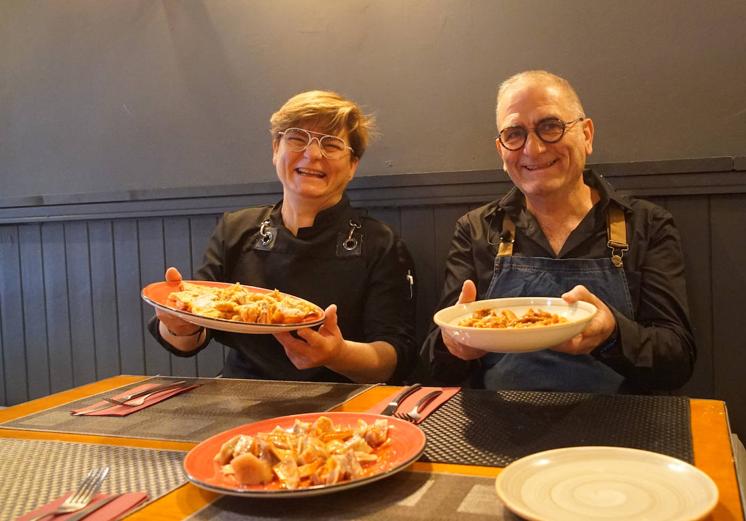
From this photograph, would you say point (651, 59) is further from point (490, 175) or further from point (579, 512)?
point (579, 512)

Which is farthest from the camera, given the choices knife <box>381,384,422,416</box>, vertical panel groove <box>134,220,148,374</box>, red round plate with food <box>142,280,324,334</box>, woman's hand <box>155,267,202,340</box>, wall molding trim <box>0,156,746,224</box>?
vertical panel groove <box>134,220,148,374</box>

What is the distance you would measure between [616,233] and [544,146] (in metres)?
0.30

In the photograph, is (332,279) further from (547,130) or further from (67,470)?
(67,470)

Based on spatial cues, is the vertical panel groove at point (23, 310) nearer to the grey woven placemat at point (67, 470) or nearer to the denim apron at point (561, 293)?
the grey woven placemat at point (67, 470)

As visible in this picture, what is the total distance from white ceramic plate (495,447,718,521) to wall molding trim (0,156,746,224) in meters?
1.31

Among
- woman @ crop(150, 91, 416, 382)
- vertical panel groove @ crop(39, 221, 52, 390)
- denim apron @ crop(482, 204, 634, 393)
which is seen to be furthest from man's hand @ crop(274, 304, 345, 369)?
vertical panel groove @ crop(39, 221, 52, 390)

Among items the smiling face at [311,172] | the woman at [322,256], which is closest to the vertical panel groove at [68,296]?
the woman at [322,256]

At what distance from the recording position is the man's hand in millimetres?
1514

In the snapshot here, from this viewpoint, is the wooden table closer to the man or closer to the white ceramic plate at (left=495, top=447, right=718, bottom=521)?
the white ceramic plate at (left=495, top=447, right=718, bottom=521)

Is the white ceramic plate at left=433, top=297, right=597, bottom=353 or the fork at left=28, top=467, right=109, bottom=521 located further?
the white ceramic plate at left=433, top=297, right=597, bottom=353

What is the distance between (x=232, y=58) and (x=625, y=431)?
206 centimetres

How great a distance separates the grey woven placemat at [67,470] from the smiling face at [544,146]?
115 cm

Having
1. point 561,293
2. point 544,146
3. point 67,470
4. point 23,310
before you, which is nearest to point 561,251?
point 561,293

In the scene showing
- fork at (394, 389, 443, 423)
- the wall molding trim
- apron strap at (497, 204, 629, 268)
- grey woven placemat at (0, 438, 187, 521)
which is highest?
the wall molding trim
